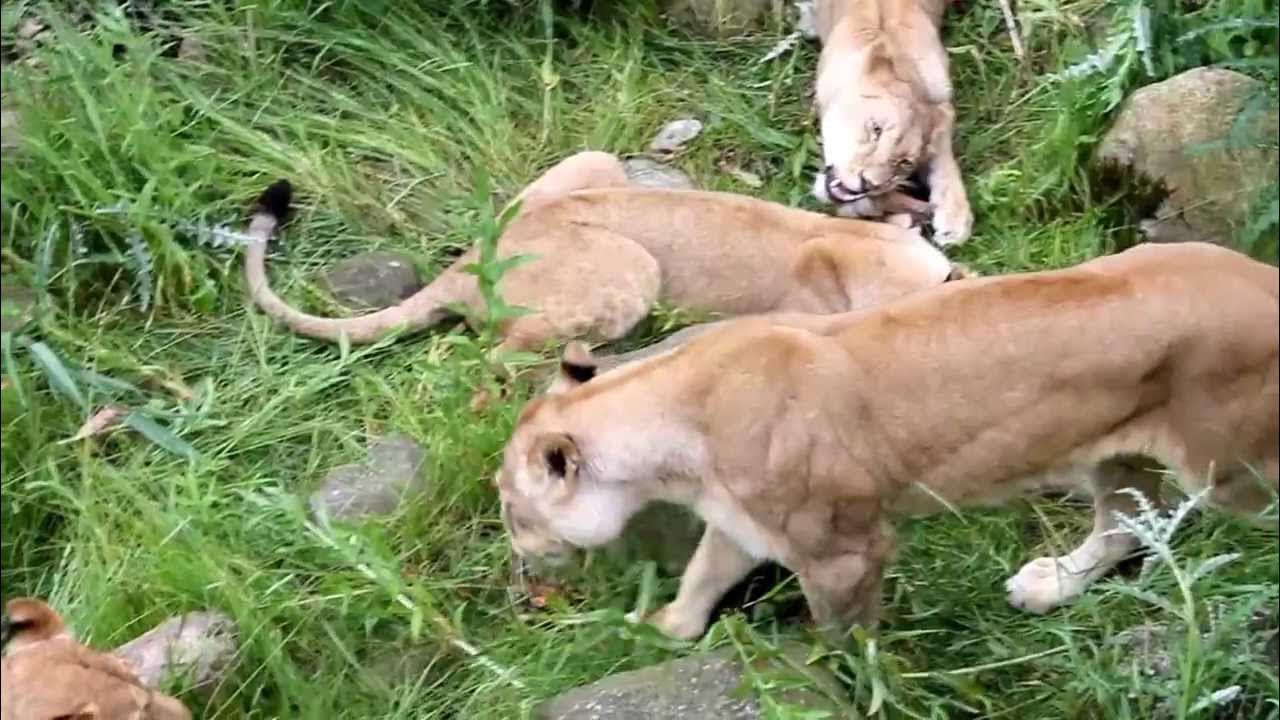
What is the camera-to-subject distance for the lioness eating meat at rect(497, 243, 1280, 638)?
292 cm

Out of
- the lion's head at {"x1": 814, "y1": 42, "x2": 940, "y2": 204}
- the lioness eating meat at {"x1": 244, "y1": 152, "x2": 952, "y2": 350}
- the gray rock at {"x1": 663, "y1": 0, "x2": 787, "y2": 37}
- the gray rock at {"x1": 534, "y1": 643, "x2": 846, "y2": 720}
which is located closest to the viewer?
the gray rock at {"x1": 534, "y1": 643, "x2": 846, "y2": 720}

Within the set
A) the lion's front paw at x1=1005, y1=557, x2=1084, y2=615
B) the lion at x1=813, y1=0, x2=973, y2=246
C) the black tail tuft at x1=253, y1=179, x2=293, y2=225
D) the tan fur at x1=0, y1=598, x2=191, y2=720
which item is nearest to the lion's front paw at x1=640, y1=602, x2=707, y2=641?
the lion's front paw at x1=1005, y1=557, x2=1084, y2=615

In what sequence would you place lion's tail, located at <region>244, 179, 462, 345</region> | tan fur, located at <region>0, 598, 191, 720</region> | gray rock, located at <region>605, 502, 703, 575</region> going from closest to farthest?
tan fur, located at <region>0, 598, 191, 720</region>
gray rock, located at <region>605, 502, 703, 575</region>
lion's tail, located at <region>244, 179, 462, 345</region>

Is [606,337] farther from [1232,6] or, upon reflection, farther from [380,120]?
[1232,6]

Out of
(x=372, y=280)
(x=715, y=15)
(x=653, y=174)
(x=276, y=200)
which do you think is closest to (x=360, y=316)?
(x=372, y=280)

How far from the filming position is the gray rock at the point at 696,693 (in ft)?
9.87

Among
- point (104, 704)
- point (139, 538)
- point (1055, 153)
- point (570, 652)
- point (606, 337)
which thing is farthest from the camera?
point (1055, 153)

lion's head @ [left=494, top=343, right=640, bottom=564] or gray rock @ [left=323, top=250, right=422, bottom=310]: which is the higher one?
lion's head @ [left=494, top=343, right=640, bottom=564]

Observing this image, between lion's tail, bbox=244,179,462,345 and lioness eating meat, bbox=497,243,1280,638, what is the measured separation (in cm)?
100

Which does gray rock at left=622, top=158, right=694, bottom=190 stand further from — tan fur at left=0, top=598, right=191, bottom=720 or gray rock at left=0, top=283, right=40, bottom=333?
tan fur at left=0, top=598, right=191, bottom=720

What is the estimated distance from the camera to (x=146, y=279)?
423cm

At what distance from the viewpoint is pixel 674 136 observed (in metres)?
4.85

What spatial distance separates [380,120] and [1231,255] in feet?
8.97

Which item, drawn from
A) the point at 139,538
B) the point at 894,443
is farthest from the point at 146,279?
the point at 894,443
